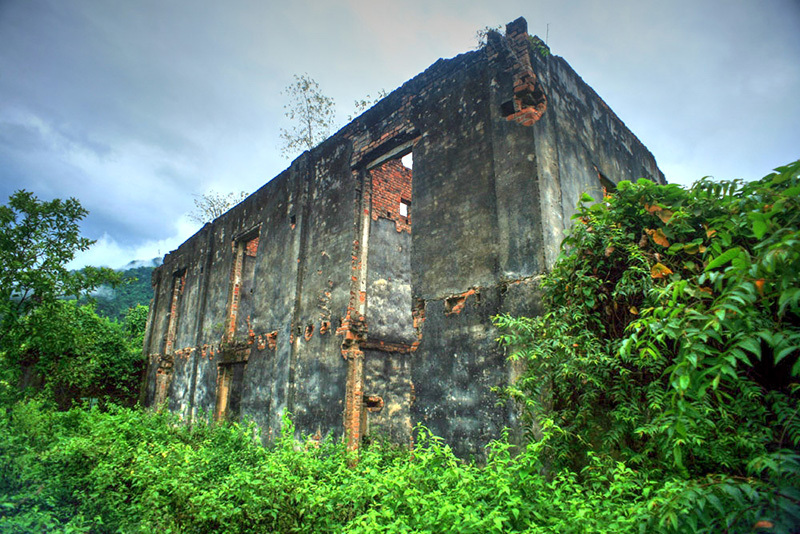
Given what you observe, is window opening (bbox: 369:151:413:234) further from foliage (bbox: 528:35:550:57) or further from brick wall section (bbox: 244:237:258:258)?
brick wall section (bbox: 244:237:258:258)

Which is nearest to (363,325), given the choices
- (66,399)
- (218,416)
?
(218,416)

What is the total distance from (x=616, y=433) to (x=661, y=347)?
0.76 meters

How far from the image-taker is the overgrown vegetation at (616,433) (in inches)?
79.7

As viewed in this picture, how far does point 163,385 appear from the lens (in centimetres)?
1278

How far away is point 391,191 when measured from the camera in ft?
26.9

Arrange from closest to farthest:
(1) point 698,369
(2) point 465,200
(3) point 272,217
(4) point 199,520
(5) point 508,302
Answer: (1) point 698,369
(4) point 199,520
(5) point 508,302
(2) point 465,200
(3) point 272,217

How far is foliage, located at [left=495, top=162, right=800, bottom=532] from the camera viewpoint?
88.9 inches

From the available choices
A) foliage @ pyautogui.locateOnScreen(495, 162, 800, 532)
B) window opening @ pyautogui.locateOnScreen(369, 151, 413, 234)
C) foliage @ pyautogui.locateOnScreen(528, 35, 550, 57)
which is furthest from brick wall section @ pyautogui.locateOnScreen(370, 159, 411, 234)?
foliage @ pyautogui.locateOnScreen(495, 162, 800, 532)

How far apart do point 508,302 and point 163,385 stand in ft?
38.7

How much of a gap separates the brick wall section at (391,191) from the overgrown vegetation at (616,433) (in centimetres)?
413

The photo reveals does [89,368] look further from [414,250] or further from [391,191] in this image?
[414,250]

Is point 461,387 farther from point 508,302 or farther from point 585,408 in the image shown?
point 585,408

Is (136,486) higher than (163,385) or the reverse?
the reverse

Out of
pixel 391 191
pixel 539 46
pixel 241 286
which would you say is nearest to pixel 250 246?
pixel 241 286
